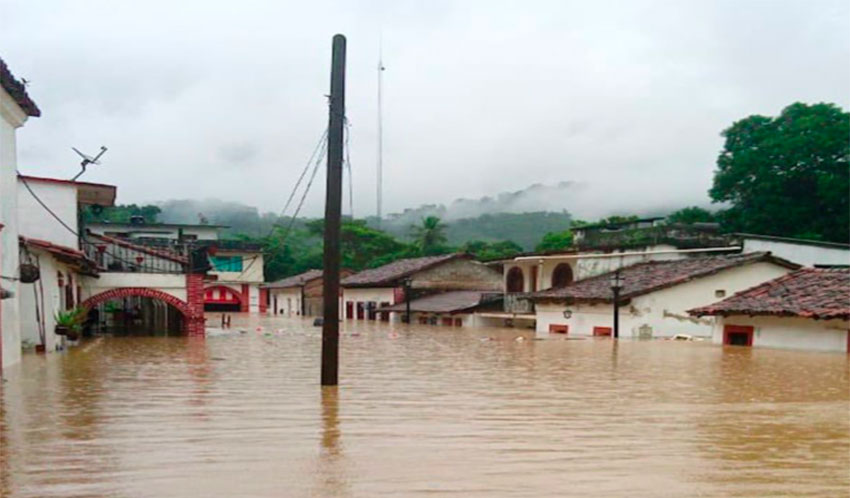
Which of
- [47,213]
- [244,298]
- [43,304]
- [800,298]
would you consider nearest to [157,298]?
[47,213]

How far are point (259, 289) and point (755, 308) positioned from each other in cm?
5267

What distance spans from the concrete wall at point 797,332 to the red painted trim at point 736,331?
102 mm

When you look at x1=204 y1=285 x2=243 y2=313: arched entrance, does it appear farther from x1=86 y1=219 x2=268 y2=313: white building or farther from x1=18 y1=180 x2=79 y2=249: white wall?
x1=18 y1=180 x2=79 y2=249: white wall

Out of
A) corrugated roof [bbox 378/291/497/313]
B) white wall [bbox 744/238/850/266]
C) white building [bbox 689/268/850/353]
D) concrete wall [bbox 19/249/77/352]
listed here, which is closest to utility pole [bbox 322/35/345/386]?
concrete wall [bbox 19/249/77/352]

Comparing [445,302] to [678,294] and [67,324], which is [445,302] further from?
[67,324]

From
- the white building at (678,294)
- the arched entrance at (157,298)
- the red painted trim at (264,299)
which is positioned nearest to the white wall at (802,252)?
the white building at (678,294)

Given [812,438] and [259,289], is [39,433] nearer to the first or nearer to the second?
[812,438]

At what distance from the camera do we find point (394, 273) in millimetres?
51938

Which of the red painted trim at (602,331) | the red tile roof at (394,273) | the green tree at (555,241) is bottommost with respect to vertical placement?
the red painted trim at (602,331)

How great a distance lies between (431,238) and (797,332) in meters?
48.4

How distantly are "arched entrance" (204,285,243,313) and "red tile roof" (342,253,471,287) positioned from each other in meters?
15.5

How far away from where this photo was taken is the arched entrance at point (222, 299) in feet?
221

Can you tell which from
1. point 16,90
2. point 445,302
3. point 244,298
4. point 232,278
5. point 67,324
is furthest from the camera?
point 244,298

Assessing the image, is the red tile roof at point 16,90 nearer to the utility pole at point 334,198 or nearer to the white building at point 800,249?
the utility pole at point 334,198
